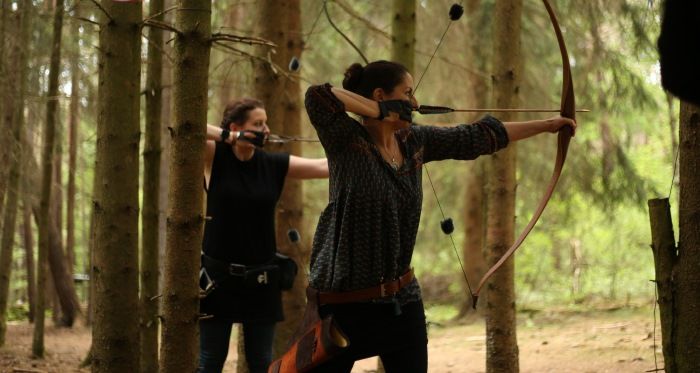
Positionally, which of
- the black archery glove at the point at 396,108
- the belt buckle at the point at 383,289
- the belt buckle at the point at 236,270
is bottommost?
the belt buckle at the point at 236,270

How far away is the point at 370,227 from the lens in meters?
2.93

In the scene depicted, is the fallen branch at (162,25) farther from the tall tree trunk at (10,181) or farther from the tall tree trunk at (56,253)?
the tall tree trunk at (56,253)

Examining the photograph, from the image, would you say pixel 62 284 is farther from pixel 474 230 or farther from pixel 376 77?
pixel 376 77

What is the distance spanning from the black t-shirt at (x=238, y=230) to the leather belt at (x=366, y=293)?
54.0 inches

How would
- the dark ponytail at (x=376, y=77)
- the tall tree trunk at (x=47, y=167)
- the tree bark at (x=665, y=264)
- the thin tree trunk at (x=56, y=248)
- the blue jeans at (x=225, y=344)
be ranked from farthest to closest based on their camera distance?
the thin tree trunk at (x=56, y=248)
the tall tree trunk at (x=47, y=167)
the blue jeans at (x=225, y=344)
the tree bark at (x=665, y=264)
the dark ponytail at (x=376, y=77)

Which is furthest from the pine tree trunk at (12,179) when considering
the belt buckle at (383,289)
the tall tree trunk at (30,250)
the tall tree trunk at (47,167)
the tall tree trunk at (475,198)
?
the tall tree trunk at (475,198)

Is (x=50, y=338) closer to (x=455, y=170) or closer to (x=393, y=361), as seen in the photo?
(x=455, y=170)

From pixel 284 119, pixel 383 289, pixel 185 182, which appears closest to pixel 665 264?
pixel 383 289

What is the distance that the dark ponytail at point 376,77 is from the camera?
10.1 ft

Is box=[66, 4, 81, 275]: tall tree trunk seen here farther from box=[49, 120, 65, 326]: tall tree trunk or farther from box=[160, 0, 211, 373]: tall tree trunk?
box=[160, 0, 211, 373]: tall tree trunk

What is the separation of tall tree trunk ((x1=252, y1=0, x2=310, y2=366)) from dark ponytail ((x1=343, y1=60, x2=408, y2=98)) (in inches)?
117

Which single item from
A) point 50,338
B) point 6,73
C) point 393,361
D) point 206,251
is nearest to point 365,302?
point 393,361

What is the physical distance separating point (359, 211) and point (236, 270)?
1.51 m

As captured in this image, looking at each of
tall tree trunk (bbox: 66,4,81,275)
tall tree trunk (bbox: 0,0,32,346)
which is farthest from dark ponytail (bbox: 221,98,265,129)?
tall tree trunk (bbox: 66,4,81,275)
